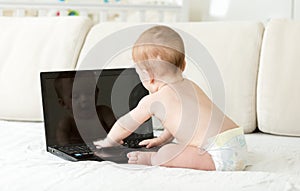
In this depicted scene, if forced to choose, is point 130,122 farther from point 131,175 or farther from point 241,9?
point 241,9

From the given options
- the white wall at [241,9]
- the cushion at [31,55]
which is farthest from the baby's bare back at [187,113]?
the white wall at [241,9]

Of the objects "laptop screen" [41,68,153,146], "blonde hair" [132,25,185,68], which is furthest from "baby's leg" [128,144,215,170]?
"laptop screen" [41,68,153,146]

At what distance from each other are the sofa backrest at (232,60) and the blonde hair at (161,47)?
0.53 m

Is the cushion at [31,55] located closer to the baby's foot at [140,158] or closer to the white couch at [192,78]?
the white couch at [192,78]

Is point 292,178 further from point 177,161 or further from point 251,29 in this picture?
point 251,29

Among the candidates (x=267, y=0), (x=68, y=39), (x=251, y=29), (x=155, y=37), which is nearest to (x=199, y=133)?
(x=155, y=37)

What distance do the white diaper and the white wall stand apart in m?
1.67

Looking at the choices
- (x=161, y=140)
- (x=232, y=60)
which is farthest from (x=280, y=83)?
(x=161, y=140)

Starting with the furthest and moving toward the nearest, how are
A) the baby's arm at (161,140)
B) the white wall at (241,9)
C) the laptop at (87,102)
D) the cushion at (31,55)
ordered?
the white wall at (241,9)
the cushion at (31,55)
the laptop at (87,102)
the baby's arm at (161,140)

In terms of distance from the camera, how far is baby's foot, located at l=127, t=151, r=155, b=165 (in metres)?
1.32

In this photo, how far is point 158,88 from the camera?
53.2 inches

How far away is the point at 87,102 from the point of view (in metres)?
1.67

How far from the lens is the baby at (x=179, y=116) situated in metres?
1.30

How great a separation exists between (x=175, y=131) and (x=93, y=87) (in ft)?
1.35
